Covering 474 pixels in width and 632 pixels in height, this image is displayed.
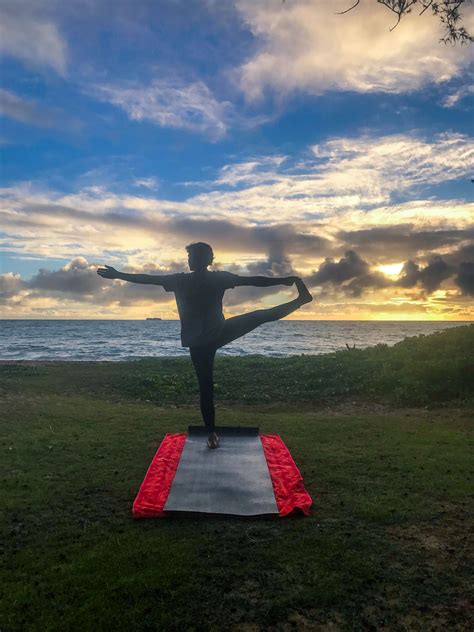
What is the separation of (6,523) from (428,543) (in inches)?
187

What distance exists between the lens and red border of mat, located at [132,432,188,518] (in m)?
5.48

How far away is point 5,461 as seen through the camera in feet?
25.3

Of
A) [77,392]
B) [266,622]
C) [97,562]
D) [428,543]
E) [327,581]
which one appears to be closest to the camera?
[266,622]

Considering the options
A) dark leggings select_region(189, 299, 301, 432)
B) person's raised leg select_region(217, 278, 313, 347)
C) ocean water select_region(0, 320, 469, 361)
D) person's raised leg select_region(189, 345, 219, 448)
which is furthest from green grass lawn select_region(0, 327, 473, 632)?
ocean water select_region(0, 320, 469, 361)

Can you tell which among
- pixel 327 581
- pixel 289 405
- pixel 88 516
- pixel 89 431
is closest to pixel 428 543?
pixel 327 581

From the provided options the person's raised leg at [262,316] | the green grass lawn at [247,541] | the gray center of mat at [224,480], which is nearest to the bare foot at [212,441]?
the gray center of mat at [224,480]

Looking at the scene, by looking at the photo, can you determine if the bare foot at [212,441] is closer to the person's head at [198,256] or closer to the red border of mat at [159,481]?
the red border of mat at [159,481]

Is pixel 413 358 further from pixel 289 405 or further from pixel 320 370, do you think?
pixel 289 405

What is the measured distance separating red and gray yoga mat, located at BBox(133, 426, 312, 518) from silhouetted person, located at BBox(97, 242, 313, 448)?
1.02m

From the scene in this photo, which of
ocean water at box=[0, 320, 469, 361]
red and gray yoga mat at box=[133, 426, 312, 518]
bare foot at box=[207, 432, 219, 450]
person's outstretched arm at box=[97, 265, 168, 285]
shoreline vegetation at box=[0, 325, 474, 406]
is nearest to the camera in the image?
red and gray yoga mat at box=[133, 426, 312, 518]

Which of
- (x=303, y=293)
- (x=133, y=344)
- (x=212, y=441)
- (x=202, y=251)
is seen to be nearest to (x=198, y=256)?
(x=202, y=251)

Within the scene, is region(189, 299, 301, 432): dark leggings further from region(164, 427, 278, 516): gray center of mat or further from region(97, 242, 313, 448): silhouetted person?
region(164, 427, 278, 516): gray center of mat

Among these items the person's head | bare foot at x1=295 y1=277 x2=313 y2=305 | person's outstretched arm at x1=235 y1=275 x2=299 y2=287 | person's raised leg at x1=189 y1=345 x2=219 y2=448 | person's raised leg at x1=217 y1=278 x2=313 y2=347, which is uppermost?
the person's head

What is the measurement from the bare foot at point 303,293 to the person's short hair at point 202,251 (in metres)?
1.57
